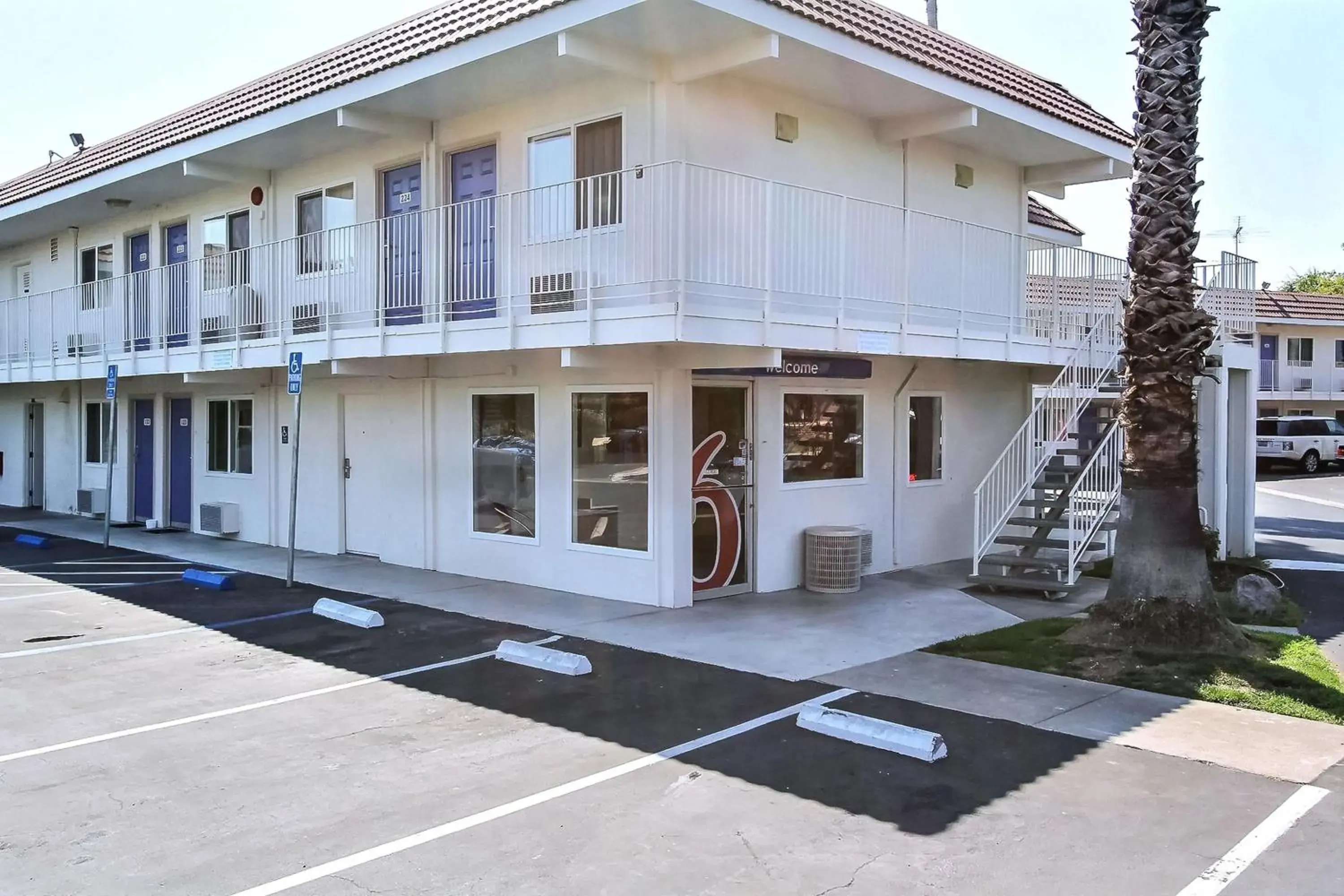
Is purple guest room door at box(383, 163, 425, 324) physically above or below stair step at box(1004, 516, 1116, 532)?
above

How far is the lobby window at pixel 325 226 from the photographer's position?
44.4 ft

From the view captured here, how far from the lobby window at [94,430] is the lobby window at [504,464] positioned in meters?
11.9

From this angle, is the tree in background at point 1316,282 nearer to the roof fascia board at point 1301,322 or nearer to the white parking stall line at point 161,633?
the roof fascia board at point 1301,322

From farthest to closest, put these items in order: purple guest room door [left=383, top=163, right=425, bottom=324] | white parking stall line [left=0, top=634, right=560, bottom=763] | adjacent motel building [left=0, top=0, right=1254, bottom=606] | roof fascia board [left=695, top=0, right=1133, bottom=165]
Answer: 1. purple guest room door [left=383, top=163, right=425, bottom=324]
2. adjacent motel building [left=0, top=0, right=1254, bottom=606]
3. roof fascia board [left=695, top=0, right=1133, bottom=165]
4. white parking stall line [left=0, top=634, right=560, bottom=763]

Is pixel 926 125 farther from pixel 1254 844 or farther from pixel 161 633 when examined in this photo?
pixel 161 633

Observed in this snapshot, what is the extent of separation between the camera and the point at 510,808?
217 inches

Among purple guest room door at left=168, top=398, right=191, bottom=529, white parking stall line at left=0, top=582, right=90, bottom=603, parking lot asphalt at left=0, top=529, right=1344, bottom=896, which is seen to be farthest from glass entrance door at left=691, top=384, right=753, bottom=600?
purple guest room door at left=168, top=398, right=191, bottom=529

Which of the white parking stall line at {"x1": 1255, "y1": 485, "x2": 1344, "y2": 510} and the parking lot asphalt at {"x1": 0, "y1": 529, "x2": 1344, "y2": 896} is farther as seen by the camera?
the white parking stall line at {"x1": 1255, "y1": 485, "x2": 1344, "y2": 510}

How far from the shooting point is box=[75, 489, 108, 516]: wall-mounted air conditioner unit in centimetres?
2023

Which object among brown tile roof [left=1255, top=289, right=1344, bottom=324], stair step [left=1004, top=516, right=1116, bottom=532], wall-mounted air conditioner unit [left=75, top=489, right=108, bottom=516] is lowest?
wall-mounted air conditioner unit [left=75, top=489, right=108, bottom=516]

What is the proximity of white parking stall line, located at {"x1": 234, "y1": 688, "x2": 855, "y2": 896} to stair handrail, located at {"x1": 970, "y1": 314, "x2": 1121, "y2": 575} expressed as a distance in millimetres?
5610

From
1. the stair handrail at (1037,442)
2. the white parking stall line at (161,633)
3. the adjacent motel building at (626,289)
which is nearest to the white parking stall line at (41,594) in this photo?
the white parking stall line at (161,633)

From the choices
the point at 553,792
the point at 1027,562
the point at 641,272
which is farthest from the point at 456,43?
the point at 1027,562

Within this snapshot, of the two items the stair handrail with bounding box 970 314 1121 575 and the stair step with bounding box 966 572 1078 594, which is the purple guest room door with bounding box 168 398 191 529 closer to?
the stair handrail with bounding box 970 314 1121 575
